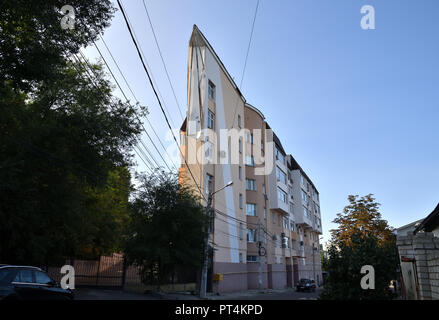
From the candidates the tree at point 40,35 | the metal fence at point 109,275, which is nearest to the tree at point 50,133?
the tree at point 40,35

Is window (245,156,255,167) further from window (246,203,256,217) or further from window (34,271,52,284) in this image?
window (34,271,52,284)

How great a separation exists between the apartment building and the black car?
39.4 feet

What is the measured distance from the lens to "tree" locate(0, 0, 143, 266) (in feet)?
39.4

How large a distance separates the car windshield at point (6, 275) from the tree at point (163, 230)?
32.7 ft

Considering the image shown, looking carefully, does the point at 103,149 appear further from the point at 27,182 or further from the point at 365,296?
the point at 365,296

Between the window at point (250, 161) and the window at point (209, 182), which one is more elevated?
the window at point (250, 161)

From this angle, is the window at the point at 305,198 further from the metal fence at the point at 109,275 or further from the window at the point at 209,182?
the metal fence at the point at 109,275

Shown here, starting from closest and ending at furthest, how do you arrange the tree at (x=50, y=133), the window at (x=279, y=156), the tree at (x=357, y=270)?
the tree at (x=357, y=270)
the tree at (x=50, y=133)
the window at (x=279, y=156)

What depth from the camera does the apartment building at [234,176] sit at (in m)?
29.8

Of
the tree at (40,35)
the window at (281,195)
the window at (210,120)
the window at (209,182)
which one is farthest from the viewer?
the window at (281,195)
